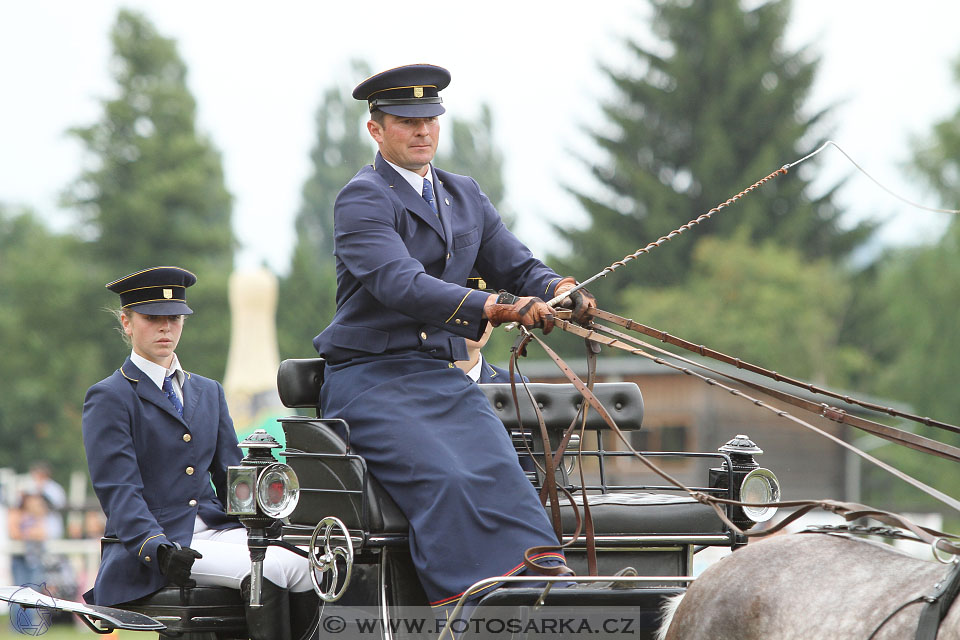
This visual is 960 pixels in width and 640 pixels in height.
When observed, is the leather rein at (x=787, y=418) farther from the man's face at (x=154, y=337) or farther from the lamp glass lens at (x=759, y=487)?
the man's face at (x=154, y=337)

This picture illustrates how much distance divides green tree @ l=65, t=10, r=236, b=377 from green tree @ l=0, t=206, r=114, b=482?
46.4 inches

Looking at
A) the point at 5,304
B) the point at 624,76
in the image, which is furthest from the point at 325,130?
the point at 624,76

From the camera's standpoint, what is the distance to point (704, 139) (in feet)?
112

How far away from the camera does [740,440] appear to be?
505 cm

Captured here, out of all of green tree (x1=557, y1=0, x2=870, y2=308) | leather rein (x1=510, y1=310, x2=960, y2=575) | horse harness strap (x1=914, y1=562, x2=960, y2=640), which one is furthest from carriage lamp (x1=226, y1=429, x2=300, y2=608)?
green tree (x1=557, y1=0, x2=870, y2=308)

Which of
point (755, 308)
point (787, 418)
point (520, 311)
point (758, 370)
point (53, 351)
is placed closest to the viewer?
point (787, 418)

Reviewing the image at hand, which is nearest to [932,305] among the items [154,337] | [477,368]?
[477,368]

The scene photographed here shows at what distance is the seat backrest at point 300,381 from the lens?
455 cm

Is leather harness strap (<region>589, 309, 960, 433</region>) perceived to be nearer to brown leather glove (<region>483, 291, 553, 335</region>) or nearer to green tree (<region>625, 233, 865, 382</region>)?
brown leather glove (<region>483, 291, 553, 335</region>)

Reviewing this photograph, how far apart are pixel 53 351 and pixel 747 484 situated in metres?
32.6

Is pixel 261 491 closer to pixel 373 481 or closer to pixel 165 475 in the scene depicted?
pixel 373 481

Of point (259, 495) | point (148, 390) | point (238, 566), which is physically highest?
point (148, 390)

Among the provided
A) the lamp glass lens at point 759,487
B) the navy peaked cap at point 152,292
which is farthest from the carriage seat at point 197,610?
the lamp glass lens at point 759,487

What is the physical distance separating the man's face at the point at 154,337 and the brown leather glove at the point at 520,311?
63.7 inches
